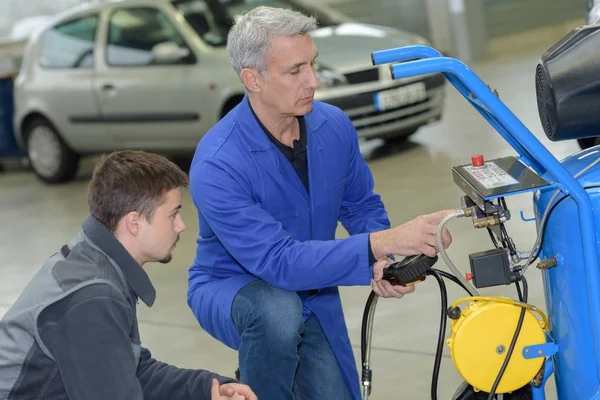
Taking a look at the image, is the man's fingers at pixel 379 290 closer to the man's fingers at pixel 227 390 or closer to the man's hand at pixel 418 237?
the man's hand at pixel 418 237

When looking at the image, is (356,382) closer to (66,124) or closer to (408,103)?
(408,103)

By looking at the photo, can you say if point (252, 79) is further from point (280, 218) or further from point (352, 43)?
point (352, 43)

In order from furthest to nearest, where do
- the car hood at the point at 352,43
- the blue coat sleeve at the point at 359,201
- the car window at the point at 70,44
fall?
the car window at the point at 70,44 → the car hood at the point at 352,43 → the blue coat sleeve at the point at 359,201

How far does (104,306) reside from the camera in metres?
2.19

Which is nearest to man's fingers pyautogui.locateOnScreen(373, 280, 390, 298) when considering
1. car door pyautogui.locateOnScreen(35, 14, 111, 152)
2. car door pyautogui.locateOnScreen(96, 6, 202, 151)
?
car door pyautogui.locateOnScreen(96, 6, 202, 151)

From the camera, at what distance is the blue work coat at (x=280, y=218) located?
8.86 ft

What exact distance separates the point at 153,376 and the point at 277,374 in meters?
0.38

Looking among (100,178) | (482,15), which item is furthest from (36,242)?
(482,15)

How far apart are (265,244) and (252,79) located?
0.51 m

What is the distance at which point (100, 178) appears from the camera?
8.07 feet

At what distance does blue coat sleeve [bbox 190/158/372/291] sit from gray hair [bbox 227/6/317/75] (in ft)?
1.02

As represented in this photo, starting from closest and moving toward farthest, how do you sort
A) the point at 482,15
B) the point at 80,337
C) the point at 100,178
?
the point at 80,337, the point at 100,178, the point at 482,15

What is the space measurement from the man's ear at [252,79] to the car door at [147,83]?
436 cm

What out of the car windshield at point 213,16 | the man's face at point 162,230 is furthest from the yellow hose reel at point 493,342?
the car windshield at point 213,16
